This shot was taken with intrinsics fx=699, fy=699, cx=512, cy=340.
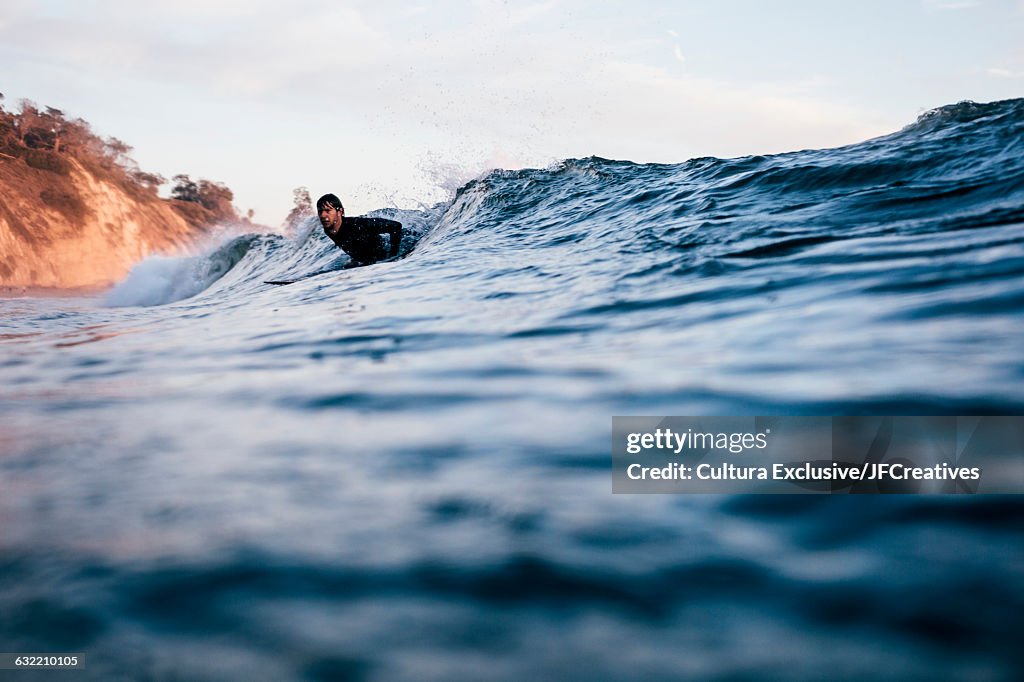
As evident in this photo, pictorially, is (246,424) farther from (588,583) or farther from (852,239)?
(852,239)

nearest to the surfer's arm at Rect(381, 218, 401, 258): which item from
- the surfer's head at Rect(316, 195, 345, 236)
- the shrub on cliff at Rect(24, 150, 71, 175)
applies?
the surfer's head at Rect(316, 195, 345, 236)

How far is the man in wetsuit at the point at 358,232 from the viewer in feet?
28.1

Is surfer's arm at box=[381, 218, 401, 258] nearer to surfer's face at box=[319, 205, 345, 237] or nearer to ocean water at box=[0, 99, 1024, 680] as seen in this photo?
surfer's face at box=[319, 205, 345, 237]

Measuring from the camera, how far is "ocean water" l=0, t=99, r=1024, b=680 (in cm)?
101

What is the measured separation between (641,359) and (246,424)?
4.53ft

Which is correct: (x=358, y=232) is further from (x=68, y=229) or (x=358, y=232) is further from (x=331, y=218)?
(x=68, y=229)

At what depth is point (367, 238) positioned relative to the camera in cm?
890

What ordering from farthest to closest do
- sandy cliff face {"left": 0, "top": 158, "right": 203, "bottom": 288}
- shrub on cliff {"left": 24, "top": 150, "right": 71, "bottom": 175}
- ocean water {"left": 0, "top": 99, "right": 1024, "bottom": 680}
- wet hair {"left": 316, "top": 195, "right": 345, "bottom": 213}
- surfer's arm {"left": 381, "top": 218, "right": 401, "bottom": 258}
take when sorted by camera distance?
shrub on cliff {"left": 24, "top": 150, "right": 71, "bottom": 175} < sandy cliff face {"left": 0, "top": 158, "right": 203, "bottom": 288} < surfer's arm {"left": 381, "top": 218, "right": 401, "bottom": 258} < wet hair {"left": 316, "top": 195, "right": 345, "bottom": 213} < ocean water {"left": 0, "top": 99, "right": 1024, "bottom": 680}

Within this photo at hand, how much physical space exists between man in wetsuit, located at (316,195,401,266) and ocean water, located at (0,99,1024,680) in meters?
4.42

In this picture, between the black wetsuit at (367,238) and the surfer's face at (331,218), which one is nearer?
the surfer's face at (331,218)

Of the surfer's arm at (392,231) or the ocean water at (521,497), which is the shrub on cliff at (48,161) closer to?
the surfer's arm at (392,231)

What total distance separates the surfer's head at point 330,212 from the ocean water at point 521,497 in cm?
437

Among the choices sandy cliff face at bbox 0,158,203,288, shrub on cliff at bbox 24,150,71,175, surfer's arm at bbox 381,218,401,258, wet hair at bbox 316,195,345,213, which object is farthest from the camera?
shrub on cliff at bbox 24,150,71,175

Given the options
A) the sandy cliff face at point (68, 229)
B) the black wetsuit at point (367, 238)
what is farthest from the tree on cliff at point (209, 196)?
the black wetsuit at point (367, 238)
